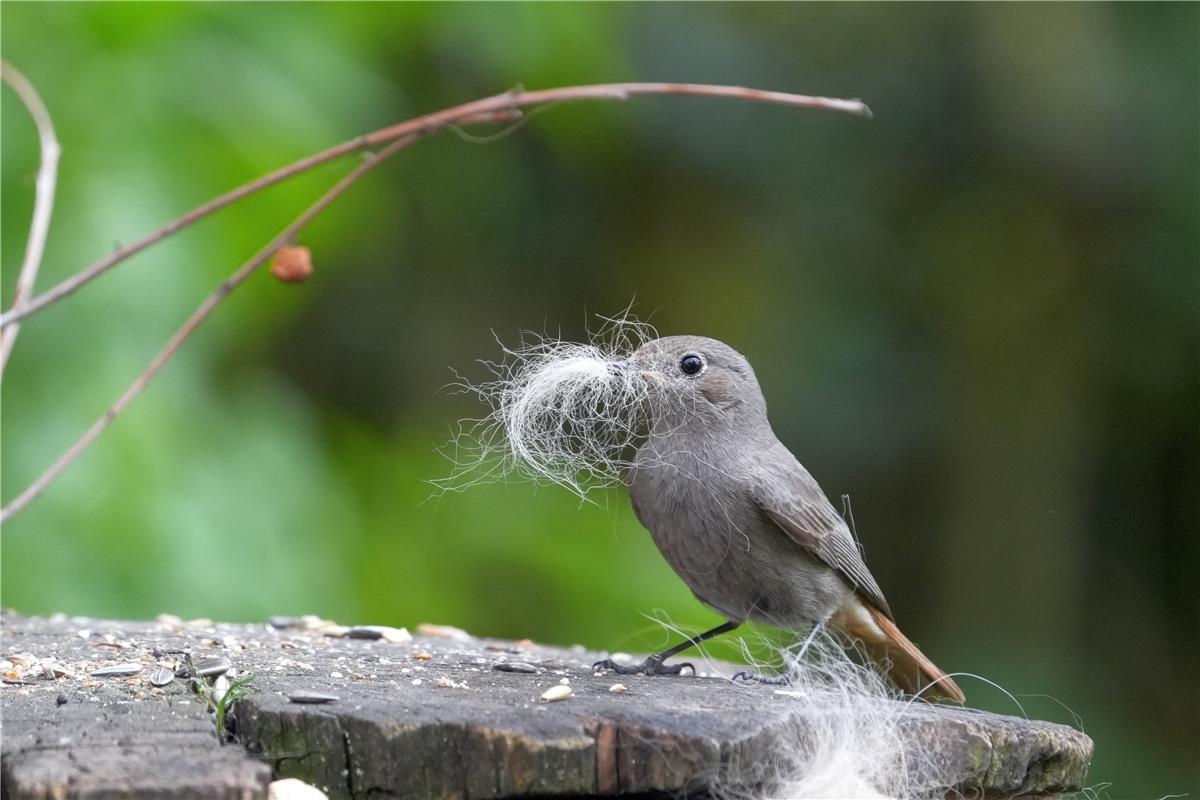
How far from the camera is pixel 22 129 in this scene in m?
4.74

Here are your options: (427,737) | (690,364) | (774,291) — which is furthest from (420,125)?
(774,291)

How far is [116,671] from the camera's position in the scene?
2.73 meters

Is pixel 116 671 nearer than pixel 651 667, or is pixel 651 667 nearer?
pixel 116 671

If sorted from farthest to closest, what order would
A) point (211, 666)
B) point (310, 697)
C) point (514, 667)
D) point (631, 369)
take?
point (631, 369)
point (514, 667)
point (211, 666)
point (310, 697)

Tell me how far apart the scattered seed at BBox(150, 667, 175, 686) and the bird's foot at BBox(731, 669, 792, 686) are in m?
1.22

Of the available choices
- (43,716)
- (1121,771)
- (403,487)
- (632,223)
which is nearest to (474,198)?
(632,223)

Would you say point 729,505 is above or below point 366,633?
above

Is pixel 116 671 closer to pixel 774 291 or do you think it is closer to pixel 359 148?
pixel 359 148

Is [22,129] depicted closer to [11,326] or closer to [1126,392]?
[11,326]

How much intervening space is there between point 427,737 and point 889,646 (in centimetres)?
200

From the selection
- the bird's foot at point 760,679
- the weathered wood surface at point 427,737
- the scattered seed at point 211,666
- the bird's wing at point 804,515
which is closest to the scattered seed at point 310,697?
the weathered wood surface at point 427,737

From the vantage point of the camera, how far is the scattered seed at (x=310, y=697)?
2.39 m

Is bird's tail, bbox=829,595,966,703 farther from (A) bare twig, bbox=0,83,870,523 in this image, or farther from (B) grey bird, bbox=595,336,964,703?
(A) bare twig, bbox=0,83,870,523

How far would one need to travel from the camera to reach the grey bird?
3449mm
